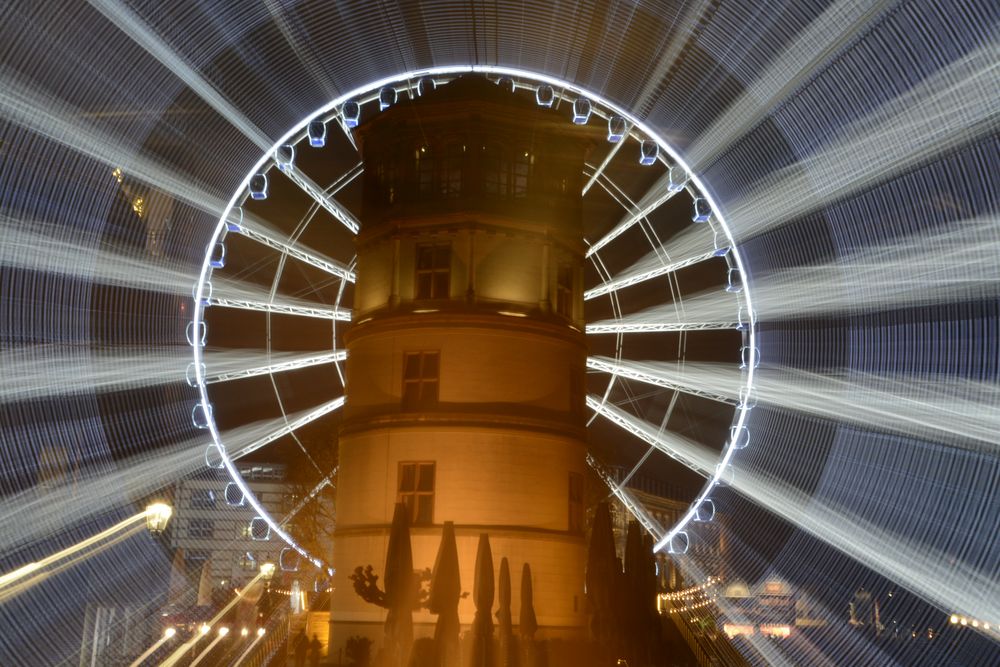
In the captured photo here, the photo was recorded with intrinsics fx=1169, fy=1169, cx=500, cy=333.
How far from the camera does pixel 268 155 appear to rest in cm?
3850

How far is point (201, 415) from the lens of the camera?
125 ft

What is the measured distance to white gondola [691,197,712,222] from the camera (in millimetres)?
38375

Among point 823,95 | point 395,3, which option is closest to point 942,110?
point 823,95

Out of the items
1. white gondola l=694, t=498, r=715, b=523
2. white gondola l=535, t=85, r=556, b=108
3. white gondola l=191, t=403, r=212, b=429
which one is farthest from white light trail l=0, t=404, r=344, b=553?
white gondola l=535, t=85, r=556, b=108

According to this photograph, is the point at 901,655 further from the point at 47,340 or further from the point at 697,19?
the point at 47,340

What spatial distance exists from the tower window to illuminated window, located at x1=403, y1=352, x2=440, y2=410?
2.18m

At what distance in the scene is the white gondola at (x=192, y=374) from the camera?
3841 cm

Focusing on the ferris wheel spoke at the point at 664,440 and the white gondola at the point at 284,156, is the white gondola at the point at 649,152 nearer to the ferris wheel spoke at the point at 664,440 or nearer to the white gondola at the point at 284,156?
the ferris wheel spoke at the point at 664,440

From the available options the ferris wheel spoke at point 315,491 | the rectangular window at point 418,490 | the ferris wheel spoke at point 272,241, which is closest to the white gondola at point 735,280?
the rectangular window at point 418,490

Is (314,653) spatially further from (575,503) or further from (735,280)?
(735,280)

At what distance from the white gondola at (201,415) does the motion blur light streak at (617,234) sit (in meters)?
0.69

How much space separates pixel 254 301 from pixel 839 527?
2289cm

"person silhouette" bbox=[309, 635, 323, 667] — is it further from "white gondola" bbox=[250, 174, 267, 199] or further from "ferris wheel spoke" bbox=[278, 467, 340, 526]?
"white gondola" bbox=[250, 174, 267, 199]

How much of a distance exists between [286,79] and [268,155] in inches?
104
